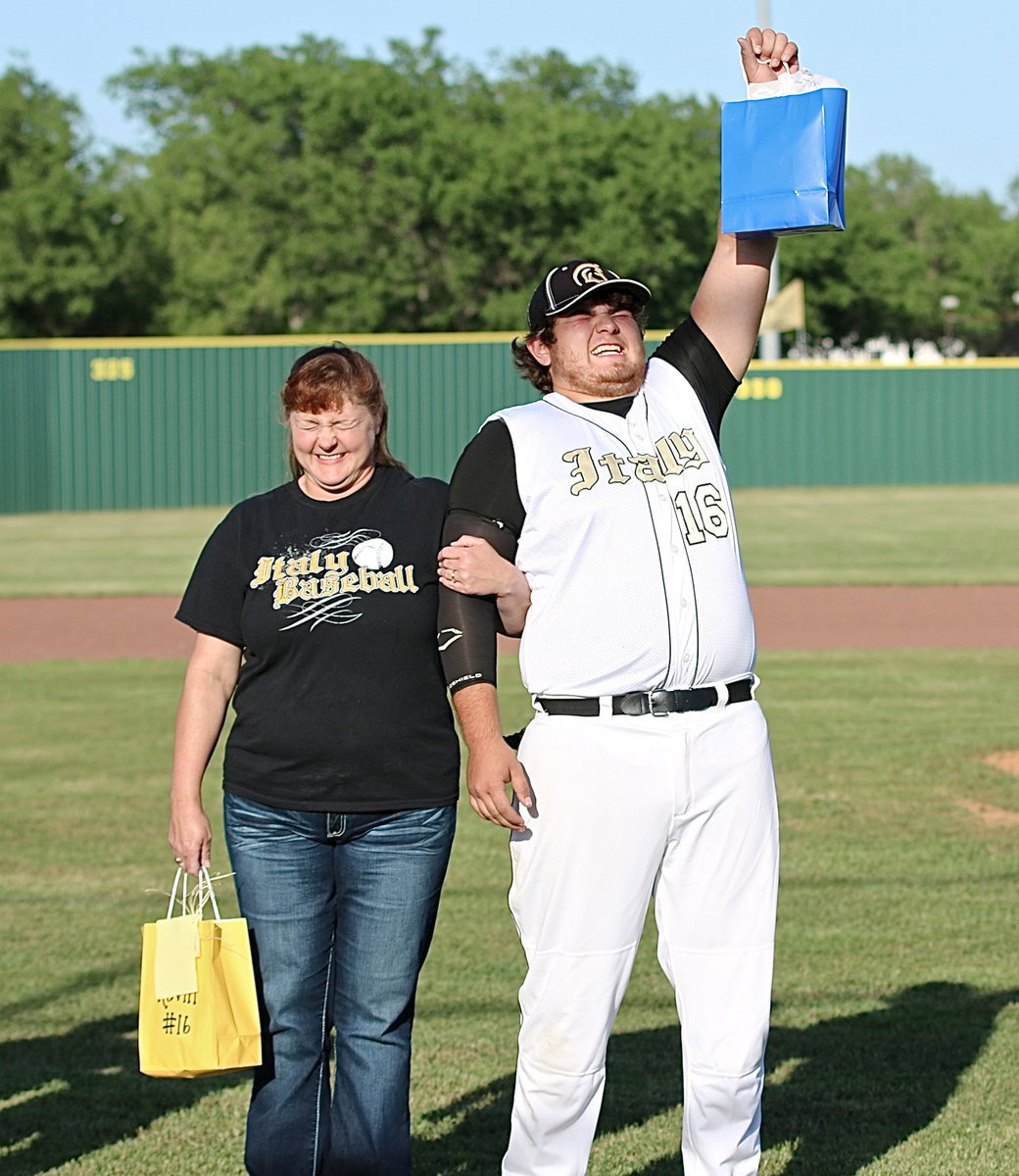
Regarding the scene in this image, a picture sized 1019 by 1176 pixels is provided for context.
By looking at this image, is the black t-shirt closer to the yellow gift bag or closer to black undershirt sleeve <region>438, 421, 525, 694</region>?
black undershirt sleeve <region>438, 421, 525, 694</region>

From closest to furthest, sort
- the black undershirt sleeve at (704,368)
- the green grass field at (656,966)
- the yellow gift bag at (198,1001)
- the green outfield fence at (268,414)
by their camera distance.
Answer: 1. the yellow gift bag at (198,1001)
2. the black undershirt sleeve at (704,368)
3. the green grass field at (656,966)
4. the green outfield fence at (268,414)

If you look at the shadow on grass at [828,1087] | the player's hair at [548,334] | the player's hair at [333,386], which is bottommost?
the shadow on grass at [828,1087]

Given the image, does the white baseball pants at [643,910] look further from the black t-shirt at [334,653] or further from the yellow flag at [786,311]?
the yellow flag at [786,311]

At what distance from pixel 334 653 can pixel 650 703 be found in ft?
2.20

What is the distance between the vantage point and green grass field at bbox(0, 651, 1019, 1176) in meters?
4.30

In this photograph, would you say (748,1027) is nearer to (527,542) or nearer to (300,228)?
(527,542)

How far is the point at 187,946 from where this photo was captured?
3.46m

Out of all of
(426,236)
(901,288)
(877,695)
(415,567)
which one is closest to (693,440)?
(415,567)

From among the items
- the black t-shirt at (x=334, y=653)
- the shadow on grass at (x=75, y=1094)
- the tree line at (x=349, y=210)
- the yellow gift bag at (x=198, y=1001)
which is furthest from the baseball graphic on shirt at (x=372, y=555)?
the tree line at (x=349, y=210)

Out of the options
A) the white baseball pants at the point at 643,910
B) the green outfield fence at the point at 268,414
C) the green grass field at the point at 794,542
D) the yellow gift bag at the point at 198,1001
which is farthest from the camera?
the green outfield fence at the point at 268,414

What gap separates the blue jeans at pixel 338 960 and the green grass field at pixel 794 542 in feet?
49.6

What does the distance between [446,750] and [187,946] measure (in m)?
0.67

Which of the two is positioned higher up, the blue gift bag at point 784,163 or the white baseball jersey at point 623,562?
the blue gift bag at point 784,163

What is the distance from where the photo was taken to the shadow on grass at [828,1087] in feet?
13.9
